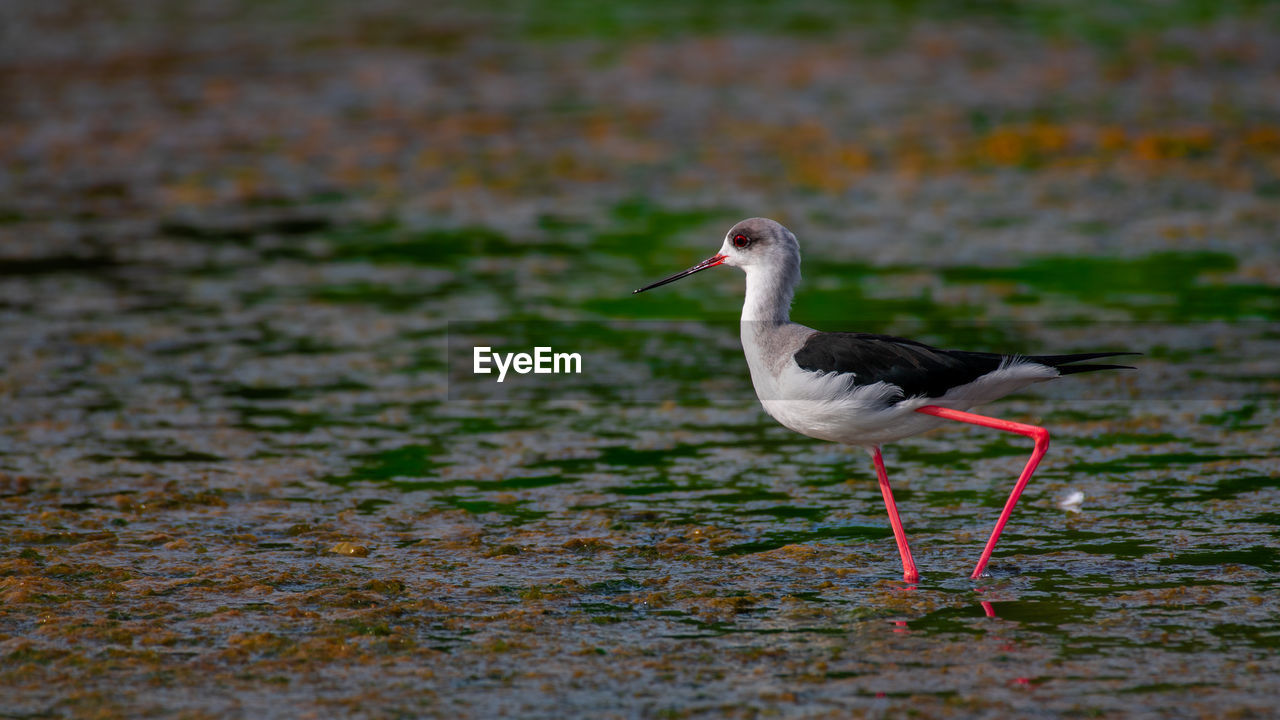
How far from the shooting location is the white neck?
6758 millimetres

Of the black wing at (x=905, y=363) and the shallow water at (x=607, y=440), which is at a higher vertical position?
the black wing at (x=905, y=363)

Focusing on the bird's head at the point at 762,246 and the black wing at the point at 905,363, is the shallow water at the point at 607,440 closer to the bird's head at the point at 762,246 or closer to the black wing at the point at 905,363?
the black wing at the point at 905,363

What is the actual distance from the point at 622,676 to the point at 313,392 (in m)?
4.61

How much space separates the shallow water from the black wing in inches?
31.2

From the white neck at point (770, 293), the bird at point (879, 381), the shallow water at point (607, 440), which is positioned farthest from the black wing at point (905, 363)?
the shallow water at point (607, 440)

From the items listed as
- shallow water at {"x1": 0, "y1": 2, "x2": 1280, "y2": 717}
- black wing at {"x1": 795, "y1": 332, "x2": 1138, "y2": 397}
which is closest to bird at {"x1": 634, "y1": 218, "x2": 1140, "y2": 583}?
black wing at {"x1": 795, "y1": 332, "x2": 1138, "y2": 397}

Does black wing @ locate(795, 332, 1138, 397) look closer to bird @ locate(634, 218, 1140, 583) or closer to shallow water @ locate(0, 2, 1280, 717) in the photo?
bird @ locate(634, 218, 1140, 583)

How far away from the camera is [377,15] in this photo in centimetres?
2428

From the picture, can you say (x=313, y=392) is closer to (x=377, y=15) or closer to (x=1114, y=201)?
(x=1114, y=201)

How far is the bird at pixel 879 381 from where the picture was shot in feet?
20.8

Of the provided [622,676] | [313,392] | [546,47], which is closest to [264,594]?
[622,676]

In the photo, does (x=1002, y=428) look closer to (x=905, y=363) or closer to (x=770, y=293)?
(x=905, y=363)

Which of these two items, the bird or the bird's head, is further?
the bird's head

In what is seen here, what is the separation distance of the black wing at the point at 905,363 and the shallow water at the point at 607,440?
2.60 feet
